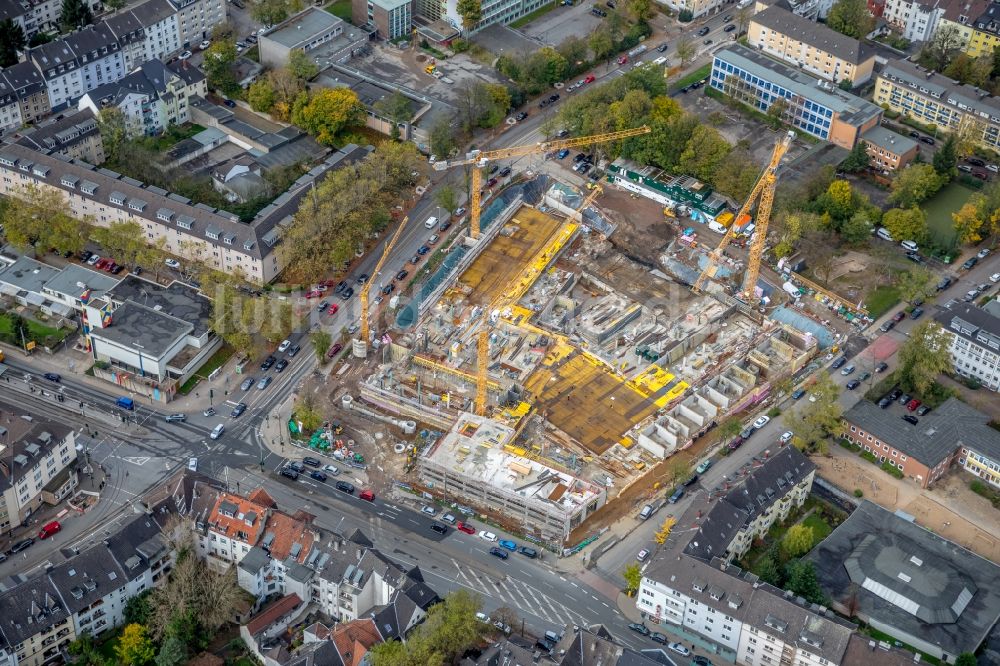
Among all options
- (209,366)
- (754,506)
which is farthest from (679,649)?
(209,366)

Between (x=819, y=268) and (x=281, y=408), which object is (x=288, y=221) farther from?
(x=819, y=268)

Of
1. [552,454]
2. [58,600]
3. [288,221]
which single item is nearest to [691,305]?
[552,454]

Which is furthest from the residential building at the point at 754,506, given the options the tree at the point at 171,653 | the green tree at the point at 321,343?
the green tree at the point at 321,343

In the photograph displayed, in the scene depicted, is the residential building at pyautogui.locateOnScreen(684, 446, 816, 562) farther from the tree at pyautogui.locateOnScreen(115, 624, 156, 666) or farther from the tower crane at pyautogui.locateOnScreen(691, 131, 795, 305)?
the tree at pyautogui.locateOnScreen(115, 624, 156, 666)

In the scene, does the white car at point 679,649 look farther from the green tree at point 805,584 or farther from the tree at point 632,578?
the green tree at point 805,584

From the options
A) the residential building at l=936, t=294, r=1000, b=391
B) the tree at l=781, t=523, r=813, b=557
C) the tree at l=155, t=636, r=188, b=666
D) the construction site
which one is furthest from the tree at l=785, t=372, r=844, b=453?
the tree at l=155, t=636, r=188, b=666

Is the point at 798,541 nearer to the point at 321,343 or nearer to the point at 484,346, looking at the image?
the point at 484,346
